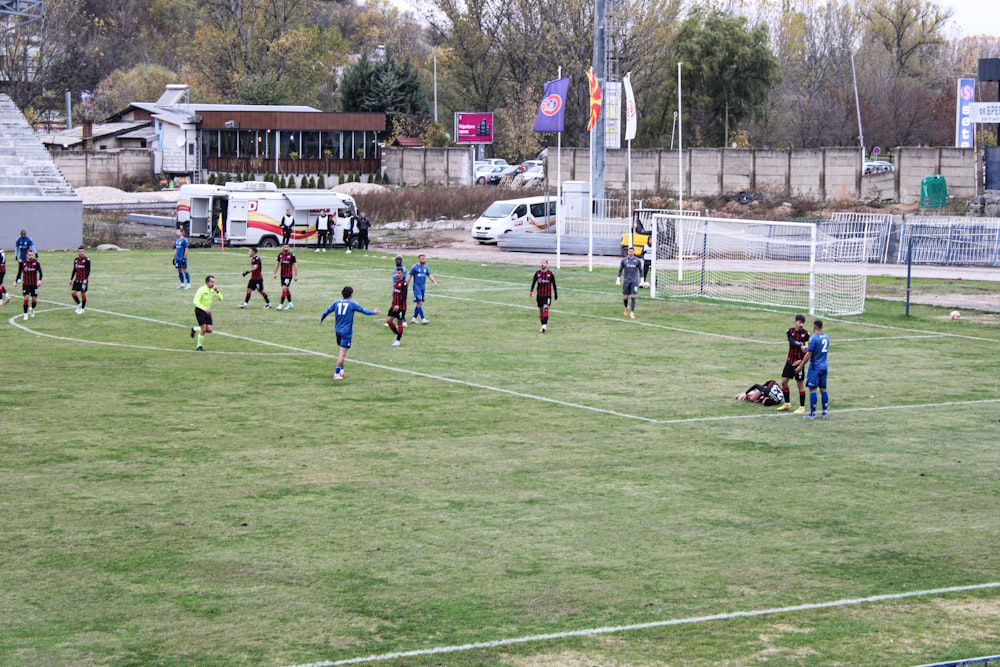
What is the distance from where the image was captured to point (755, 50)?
85938 millimetres

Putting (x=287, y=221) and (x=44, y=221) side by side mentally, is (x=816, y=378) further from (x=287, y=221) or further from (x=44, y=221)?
(x=44, y=221)

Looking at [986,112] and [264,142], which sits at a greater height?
[986,112]

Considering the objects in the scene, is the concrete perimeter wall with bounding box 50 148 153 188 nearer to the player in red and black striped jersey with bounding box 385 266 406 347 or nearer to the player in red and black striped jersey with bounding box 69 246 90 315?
the player in red and black striped jersey with bounding box 69 246 90 315

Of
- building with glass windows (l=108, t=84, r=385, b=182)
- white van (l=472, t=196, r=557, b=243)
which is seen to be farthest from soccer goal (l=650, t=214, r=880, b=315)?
building with glass windows (l=108, t=84, r=385, b=182)

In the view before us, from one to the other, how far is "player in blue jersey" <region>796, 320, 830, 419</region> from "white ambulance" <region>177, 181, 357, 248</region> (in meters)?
38.3

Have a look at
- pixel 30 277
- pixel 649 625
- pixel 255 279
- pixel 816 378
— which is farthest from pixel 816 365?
pixel 30 277

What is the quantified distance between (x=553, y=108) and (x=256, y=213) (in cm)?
1620

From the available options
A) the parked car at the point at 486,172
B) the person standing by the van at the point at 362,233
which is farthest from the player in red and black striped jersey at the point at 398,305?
the parked car at the point at 486,172

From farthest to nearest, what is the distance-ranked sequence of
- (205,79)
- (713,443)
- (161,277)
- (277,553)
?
1. (205,79)
2. (161,277)
3. (713,443)
4. (277,553)

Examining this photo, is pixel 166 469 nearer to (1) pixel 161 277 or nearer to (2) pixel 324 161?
(1) pixel 161 277

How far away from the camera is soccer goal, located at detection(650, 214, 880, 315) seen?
37625 millimetres

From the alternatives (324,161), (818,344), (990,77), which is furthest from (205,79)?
(818,344)

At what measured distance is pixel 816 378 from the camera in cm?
2022

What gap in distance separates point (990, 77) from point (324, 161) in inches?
1740
